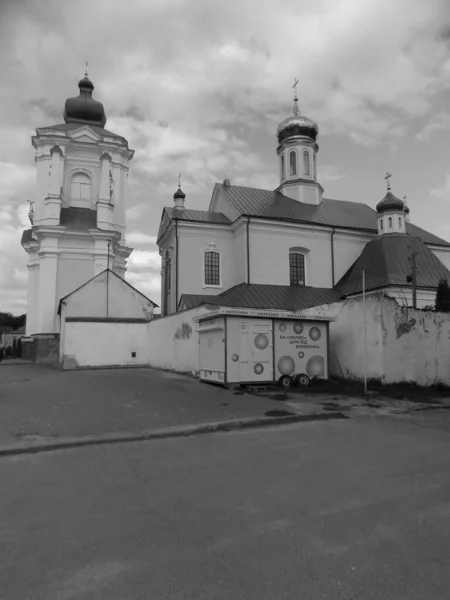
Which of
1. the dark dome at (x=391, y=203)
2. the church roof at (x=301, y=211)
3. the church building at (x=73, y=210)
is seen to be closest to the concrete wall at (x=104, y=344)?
the church roof at (x=301, y=211)

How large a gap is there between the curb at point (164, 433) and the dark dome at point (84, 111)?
4150 cm

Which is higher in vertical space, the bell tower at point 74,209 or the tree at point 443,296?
the bell tower at point 74,209

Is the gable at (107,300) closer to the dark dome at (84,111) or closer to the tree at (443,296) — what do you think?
the tree at (443,296)

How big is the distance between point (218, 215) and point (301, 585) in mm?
29780

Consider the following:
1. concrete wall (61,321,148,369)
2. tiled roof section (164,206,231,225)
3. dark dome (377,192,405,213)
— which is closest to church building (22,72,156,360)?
tiled roof section (164,206,231,225)

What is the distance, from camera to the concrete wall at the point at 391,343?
49.2 feet

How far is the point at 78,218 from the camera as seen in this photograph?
129 ft

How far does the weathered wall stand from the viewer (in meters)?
18.6

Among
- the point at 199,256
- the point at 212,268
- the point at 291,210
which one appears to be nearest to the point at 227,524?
the point at 199,256

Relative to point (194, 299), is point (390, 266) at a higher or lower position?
higher

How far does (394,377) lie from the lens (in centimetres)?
1494

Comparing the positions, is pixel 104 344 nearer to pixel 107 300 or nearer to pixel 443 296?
pixel 107 300

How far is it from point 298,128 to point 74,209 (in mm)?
19956

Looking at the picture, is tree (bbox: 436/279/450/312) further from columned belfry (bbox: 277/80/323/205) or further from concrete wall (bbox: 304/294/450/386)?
columned belfry (bbox: 277/80/323/205)
